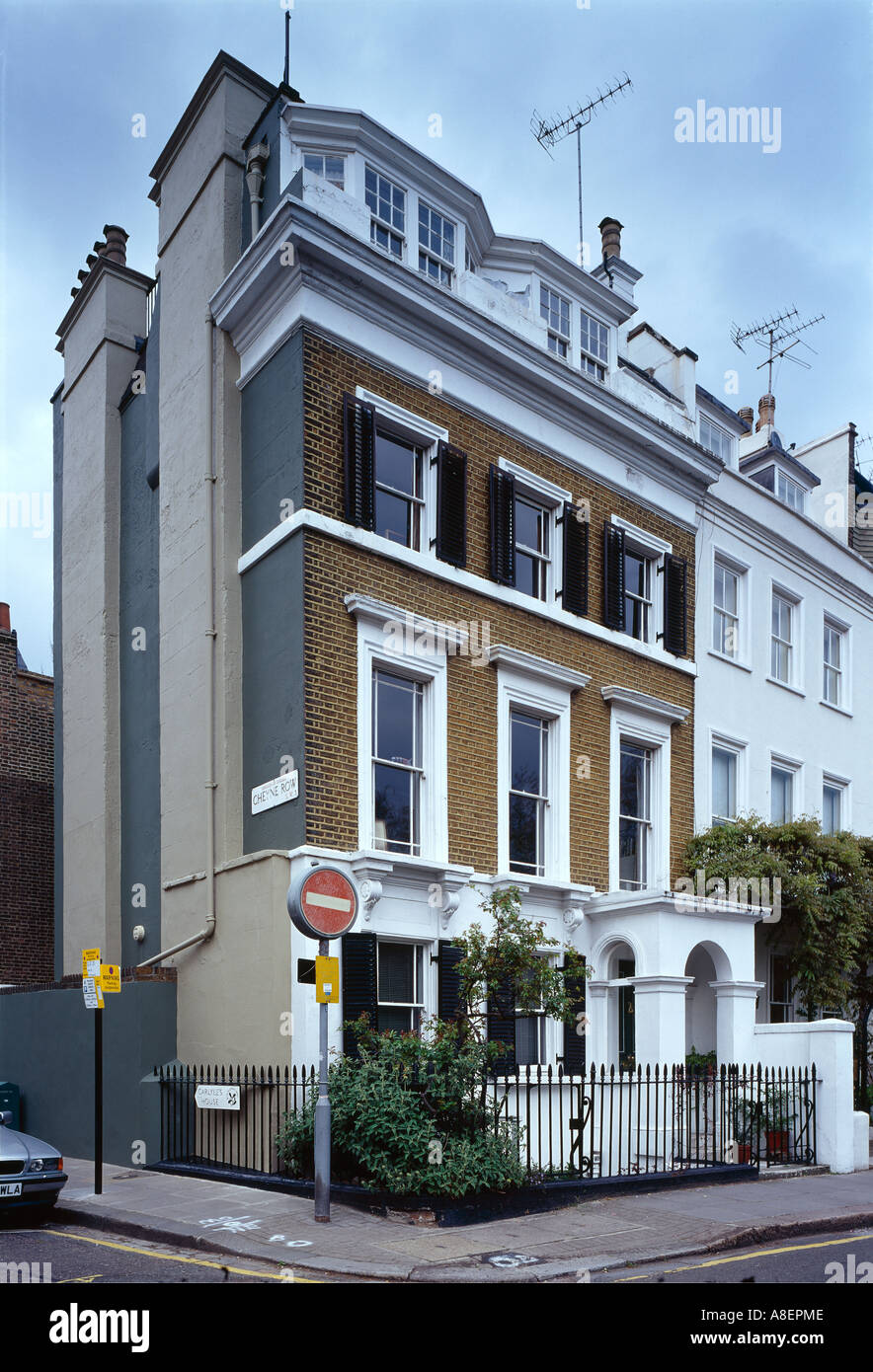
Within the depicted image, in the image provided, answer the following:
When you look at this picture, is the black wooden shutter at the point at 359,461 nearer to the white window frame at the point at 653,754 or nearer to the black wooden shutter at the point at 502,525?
the black wooden shutter at the point at 502,525

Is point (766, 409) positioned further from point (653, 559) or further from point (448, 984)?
point (448, 984)

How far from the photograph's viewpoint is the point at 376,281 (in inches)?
609

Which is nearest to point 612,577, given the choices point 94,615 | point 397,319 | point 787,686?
point 397,319

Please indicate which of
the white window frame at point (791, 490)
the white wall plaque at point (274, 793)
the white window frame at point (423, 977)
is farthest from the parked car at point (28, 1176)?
the white window frame at point (791, 490)

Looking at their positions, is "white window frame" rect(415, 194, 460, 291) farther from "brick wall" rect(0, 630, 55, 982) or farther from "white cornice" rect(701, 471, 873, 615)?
"brick wall" rect(0, 630, 55, 982)

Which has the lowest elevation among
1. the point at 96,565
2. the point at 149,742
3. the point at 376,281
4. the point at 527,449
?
the point at 149,742

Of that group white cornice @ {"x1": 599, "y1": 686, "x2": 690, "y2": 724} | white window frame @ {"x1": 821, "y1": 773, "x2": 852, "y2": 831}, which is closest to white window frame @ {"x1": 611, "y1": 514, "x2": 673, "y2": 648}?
white cornice @ {"x1": 599, "y1": 686, "x2": 690, "y2": 724}

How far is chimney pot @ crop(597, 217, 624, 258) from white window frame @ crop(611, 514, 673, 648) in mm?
7725

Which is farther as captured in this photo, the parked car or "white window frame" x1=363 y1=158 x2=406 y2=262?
"white window frame" x1=363 y1=158 x2=406 y2=262

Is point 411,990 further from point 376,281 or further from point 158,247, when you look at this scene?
point 158,247

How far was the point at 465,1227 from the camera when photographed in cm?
1096

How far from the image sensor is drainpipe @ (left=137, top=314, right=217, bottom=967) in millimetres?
15297
